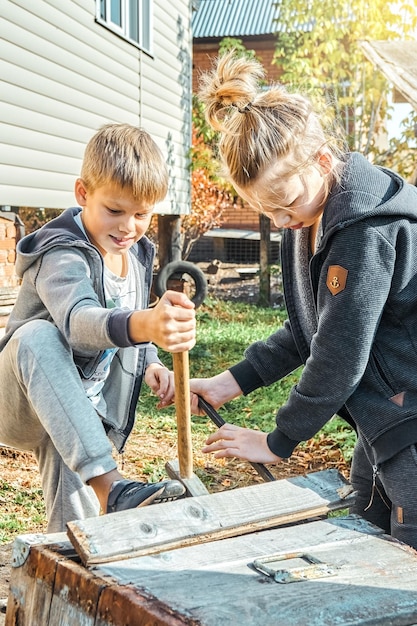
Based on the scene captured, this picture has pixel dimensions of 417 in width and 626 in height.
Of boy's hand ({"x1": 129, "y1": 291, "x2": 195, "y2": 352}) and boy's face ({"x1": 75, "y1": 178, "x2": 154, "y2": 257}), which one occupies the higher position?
boy's face ({"x1": 75, "y1": 178, "x2": 154, "y2": 257})

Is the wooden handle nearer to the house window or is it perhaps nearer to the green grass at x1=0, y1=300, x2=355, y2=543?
the green grass at x1=0, y1=300, x2=355, y2=543

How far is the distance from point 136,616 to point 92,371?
50.6 inches

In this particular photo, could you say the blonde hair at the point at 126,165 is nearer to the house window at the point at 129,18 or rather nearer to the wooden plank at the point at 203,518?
the wooden plank at the point at 203,518

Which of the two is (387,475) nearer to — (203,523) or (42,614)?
(203,523)

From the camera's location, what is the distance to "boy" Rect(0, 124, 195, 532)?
2.21m

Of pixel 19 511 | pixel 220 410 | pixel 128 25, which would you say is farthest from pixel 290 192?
pixel 128 25

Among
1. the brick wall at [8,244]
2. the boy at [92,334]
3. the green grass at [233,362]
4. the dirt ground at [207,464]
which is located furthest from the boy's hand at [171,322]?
the brick wall at [8,244]

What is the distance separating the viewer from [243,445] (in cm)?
238

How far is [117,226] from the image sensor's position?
2668mm

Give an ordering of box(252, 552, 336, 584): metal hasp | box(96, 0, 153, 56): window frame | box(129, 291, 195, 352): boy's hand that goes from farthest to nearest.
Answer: box(96, 0, 153, 56): window frame
box(129, 291, 195, 352): boy's hand
box(252, 552, 336, 584): metal hasp

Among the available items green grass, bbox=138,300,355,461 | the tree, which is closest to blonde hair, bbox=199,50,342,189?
green grass, bbox=138,300,355,461

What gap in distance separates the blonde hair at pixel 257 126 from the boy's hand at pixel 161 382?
32.4 inches

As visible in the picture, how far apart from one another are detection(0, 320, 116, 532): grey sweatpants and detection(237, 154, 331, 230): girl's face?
75 cm

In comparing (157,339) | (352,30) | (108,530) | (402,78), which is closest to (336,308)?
(157,339)
